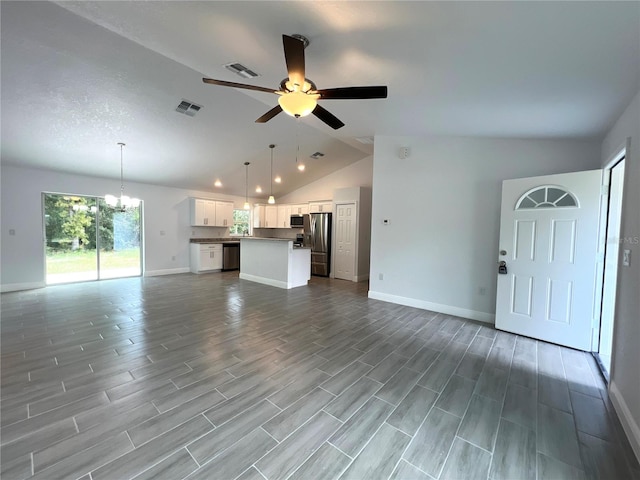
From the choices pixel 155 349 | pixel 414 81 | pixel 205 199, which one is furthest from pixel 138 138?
pixel 414 81

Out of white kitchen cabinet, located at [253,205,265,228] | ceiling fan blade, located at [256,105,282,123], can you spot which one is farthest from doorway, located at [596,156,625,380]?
white kitchen cabinet, located at [253,205,265,228]

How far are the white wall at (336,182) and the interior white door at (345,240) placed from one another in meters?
1.00

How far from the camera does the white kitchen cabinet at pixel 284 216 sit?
8.97 meters

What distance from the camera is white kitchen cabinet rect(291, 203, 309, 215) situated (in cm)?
845

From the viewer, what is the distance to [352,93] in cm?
220

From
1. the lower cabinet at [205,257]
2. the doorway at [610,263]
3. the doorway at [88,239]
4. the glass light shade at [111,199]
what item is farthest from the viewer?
the lower cabinet at [205,257]

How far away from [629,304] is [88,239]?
351 inches

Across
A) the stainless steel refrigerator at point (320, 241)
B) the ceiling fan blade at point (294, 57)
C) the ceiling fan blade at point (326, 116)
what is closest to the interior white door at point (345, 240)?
the stainless steel refrigerator at point (320, 241)

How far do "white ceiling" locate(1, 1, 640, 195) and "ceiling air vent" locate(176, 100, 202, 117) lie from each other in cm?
12

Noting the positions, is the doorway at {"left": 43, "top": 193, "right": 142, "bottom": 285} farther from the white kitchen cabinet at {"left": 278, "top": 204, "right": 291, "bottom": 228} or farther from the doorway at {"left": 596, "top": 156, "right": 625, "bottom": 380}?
the doorway at {"left": 596, "top": 156, "right": 625, "bottom": 380}

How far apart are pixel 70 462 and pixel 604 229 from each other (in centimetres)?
504

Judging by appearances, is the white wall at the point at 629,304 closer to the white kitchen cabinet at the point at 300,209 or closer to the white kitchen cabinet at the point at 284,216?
the white kitchen cabinet at the point at 300,209

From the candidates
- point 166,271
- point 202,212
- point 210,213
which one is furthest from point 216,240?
point 166,271

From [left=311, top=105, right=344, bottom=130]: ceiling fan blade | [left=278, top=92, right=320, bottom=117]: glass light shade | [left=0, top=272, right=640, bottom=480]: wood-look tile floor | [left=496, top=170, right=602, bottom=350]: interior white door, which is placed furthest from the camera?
[left=496, top=170, right=602, bottom=350]: interior white door
